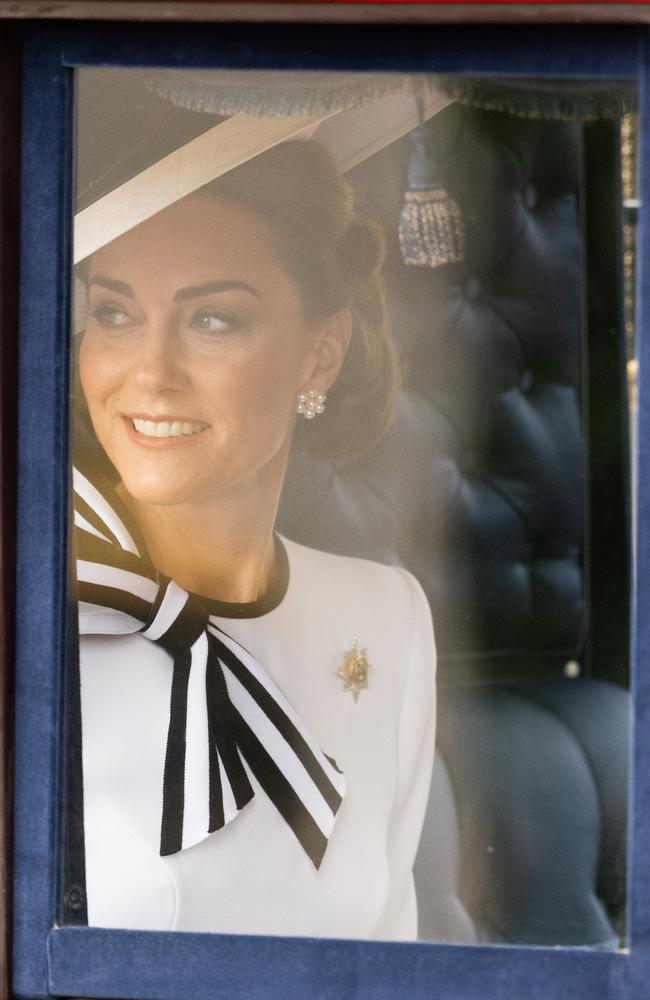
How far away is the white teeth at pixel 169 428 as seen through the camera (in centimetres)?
145

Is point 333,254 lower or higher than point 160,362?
higher

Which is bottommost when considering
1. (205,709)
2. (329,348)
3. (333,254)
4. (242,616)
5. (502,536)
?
(205,709)

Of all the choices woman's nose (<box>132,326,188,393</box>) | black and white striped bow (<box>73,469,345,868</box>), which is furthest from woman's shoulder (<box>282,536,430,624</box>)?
woman's nose (<box>132,326,188,393</box>)

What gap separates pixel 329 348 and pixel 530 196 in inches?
12.5

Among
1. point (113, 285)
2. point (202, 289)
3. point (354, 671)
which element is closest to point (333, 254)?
point (202, 289)

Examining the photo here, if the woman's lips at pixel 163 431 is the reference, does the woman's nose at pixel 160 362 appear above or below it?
above

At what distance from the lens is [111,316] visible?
4.74 ft

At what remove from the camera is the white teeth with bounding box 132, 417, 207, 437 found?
1448 mm

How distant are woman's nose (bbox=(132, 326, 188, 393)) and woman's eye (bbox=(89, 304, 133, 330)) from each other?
0.04 metres

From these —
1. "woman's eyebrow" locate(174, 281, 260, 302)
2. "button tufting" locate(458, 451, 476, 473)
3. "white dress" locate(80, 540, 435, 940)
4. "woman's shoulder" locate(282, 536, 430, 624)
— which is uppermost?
"woman's eyebrow" locate(174, 281, 260, 302)

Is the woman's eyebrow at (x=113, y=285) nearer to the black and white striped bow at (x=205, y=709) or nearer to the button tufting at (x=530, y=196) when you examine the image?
the black and white striped bow at (x=205, y=709)

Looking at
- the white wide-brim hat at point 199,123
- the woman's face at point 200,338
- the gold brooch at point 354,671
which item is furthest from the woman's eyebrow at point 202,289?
the gold brooch at point 354,671

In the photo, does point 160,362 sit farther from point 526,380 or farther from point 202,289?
point 526,380

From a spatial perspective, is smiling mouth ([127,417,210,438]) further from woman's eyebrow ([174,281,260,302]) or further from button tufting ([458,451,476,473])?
button tufting ([458,451,476,473])
